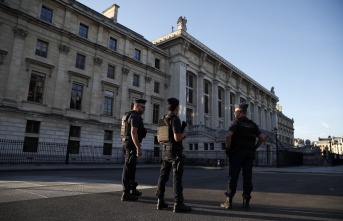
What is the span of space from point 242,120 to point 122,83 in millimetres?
24321

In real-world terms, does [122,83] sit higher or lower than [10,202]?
higher

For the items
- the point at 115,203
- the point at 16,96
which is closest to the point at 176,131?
the point at 115,203

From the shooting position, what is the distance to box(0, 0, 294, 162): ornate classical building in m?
19.0

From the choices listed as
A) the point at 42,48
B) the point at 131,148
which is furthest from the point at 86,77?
the point at 131,148

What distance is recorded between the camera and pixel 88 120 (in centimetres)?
2317

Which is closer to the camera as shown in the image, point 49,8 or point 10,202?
point 10,202

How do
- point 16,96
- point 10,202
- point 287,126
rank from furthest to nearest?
point 287,126 < point 16,96 < point 10,202

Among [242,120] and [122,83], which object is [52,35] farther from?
[242,120]

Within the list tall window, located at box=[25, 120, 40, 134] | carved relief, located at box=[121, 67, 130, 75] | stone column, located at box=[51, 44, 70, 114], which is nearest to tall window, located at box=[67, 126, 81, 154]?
stone column, located at box=[51, 44, 70, 114]

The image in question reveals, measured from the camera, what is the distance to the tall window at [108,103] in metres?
25.8

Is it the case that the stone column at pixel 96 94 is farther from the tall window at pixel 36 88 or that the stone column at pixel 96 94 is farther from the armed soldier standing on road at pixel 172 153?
the armed soldier standing on road at pixel 172 153

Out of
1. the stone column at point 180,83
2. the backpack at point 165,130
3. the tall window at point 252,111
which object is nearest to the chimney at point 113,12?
the stone column at point 180,83

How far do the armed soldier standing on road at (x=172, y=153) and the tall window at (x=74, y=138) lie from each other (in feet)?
64.4

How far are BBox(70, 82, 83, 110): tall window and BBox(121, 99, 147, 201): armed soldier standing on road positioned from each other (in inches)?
785
